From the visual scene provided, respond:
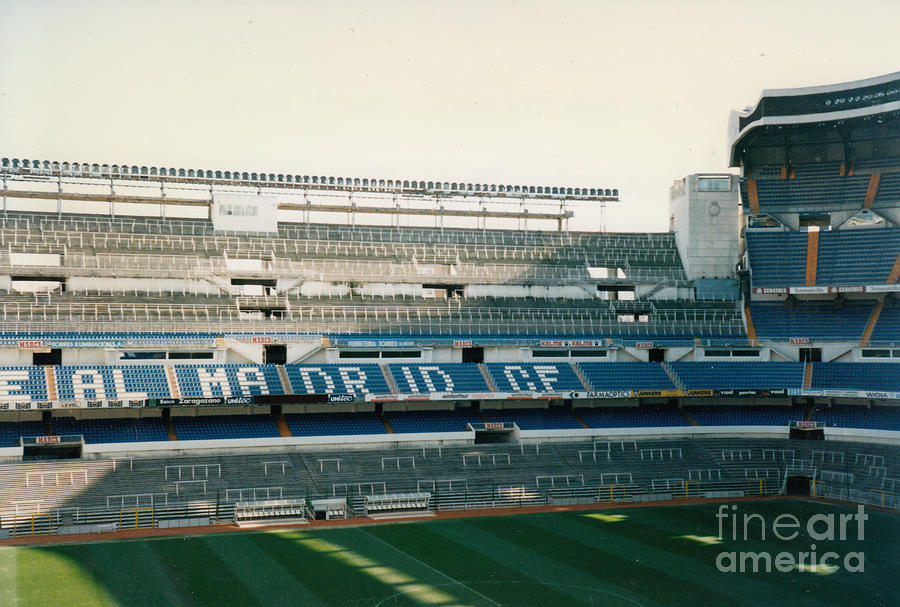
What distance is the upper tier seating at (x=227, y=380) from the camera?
Result: 53.2 metres

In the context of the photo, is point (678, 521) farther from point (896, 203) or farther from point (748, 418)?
point (896, 203)

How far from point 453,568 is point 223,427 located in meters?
22.7

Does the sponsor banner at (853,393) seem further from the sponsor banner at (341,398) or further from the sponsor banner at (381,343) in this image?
the sponsor banner at (341,398)

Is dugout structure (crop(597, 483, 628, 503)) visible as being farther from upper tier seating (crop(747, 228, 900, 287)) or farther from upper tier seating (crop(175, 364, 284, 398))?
upper tier seating (crop(747, 228, 900, 287))

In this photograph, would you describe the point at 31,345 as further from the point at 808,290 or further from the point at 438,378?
the point at 808,290

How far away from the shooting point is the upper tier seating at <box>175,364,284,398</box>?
175 feet

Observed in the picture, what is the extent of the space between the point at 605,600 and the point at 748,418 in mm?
34607

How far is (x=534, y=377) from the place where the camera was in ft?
202

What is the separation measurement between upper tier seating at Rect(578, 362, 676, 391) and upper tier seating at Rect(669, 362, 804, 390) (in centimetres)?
139

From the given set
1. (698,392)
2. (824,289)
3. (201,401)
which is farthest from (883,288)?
(201,401)

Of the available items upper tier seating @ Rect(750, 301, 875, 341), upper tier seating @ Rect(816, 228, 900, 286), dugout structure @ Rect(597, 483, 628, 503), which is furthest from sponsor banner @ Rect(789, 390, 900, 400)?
dugout structure @ Rect(597, 483, 628, 503)

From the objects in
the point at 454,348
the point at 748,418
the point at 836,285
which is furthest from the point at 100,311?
the point at 836,285

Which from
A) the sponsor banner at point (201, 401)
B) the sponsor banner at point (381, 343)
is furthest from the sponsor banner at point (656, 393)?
the sponsor banner at point (201, 401)

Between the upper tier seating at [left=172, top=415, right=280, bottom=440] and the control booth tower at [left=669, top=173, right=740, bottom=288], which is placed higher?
the control booth tower at [left=669, top=173, right=740, bottom=288]
